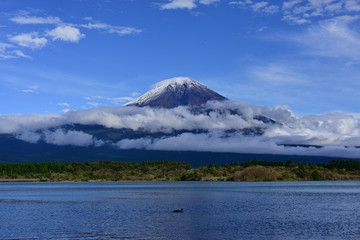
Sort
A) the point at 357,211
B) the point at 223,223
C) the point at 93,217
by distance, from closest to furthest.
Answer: the point at 223,223 < the point at 93,217 < the point at 357,211

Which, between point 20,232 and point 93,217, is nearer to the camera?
point 20,232

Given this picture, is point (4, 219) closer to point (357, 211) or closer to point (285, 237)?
point (285, 237)

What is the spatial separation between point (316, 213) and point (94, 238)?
150 feet

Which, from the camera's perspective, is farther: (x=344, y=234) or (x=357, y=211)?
(x=357, y=211)

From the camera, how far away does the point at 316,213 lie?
264 ft

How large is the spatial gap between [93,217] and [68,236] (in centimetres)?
2168

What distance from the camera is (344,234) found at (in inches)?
2169

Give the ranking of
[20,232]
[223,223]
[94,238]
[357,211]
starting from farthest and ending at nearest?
1. [357,211]
2. [223,223]
3. [20,232]
4. [94,238]

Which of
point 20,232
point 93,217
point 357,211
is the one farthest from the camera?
point 357,211

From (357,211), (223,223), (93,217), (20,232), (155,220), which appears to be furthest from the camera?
(357,211)

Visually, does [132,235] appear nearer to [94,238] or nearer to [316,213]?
[94,238]

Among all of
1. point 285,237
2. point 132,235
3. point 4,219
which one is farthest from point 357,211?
point 4,219

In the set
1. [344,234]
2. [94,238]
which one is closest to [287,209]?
[344,234]

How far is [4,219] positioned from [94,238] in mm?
28891
